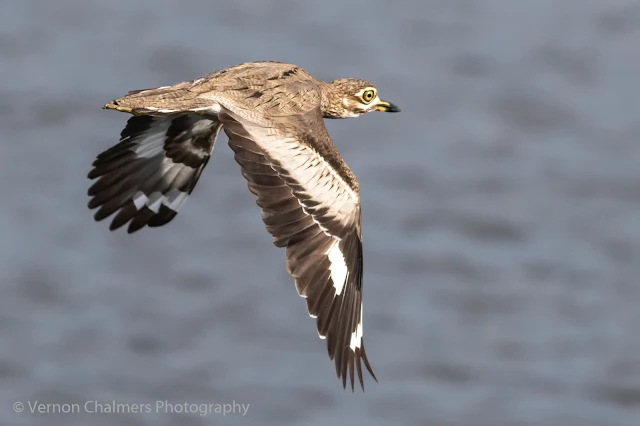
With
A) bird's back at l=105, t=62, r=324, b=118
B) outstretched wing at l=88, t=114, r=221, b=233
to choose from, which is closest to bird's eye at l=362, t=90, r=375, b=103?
bird's back at l=105, t=62, r=324, b=118

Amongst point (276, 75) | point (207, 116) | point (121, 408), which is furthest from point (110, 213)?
point (121, 408)

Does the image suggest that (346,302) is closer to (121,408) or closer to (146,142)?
(146,142)

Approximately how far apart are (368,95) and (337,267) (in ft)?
7.45

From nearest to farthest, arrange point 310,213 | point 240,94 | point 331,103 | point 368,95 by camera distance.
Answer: point 310,213
point 240,94
point 331,103
point 368,95

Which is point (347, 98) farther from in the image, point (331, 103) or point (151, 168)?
point (151, 168)

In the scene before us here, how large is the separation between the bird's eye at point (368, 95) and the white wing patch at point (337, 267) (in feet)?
6.87

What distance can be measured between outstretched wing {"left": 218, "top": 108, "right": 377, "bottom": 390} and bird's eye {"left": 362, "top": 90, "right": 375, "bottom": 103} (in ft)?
5.17

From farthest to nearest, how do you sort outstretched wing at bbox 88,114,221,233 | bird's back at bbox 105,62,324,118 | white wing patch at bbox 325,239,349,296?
1. outstretched wing at bbox 88,114,221,233
2. bird's back at bbox 105,62,324,118
3. white wing patch at bbox 325,239,349,296

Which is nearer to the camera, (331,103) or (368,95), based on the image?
(331,103)

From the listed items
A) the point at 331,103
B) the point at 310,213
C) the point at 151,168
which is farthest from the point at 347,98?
the point at 310,213

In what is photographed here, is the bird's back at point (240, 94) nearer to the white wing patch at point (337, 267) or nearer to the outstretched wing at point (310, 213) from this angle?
the outstretched wing at point (310, 213)

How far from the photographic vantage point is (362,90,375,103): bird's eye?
1280 cm

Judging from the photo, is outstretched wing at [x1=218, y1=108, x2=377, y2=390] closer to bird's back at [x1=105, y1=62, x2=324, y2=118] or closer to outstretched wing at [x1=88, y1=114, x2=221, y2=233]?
bird's back at [x1=105, y1=62, x2=324, y2=118]

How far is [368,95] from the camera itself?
42.1ft
